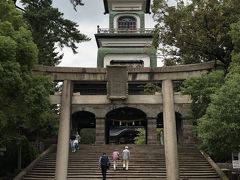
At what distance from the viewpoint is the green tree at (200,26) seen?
1892 centimetres

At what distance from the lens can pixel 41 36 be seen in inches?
1025

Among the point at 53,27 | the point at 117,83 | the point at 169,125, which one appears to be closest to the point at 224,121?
the point at 169,125

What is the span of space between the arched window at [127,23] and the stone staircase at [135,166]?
11.3 m

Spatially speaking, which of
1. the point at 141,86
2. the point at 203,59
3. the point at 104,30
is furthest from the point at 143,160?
the point at 104,30

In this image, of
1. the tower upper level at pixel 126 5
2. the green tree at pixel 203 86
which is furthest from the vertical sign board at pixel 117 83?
the tower upper level at pixel 126 5

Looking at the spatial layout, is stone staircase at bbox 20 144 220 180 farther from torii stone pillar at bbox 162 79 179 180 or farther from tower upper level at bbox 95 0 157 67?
tower upper level at bbox 95 0 157 67

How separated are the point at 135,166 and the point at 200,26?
700 centimetres

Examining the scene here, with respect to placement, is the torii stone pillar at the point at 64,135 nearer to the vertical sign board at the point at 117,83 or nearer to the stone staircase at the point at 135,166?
the vertical sign board at the point at 117,83

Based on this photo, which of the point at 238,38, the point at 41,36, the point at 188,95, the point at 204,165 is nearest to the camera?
the point at 238,38

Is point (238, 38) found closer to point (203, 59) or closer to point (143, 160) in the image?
point (203, 59)

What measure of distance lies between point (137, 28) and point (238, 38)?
18.1 m

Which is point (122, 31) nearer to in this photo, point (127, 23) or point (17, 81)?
point (127, 23)

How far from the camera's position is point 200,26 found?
19.4 metres

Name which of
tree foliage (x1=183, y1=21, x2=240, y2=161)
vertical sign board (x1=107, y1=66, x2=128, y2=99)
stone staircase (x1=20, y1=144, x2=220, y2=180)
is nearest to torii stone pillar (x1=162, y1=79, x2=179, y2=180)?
vertical sign board (x1=107, y1=66, x2=128, y2=99)
